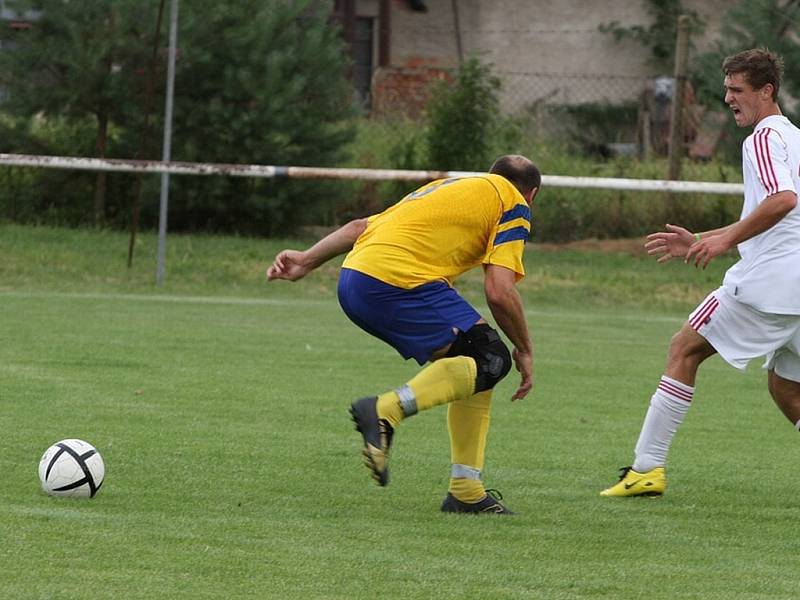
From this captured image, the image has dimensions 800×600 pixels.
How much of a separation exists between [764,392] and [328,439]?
4149 millimetres

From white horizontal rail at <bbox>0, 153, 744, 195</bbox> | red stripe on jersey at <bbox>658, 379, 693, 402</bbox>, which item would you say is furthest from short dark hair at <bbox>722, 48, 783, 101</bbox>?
white horizontal rail at <bbox>0, 153, 744, 195</bbox>

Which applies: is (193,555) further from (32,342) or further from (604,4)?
(604,4)

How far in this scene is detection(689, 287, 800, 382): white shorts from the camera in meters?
6.92

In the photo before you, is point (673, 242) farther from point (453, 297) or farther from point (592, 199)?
point (592, 199)

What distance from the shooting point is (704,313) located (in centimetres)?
705

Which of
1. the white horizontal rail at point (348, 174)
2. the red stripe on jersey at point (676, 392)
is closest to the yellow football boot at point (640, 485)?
the red stripe on jersey at point (676, 392)

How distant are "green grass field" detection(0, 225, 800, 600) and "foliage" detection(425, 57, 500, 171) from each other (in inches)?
210

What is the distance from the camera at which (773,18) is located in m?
20.9

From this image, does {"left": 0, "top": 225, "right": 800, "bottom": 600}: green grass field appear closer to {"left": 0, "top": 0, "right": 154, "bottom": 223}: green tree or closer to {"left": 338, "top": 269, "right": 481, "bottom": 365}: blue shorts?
{"left": 338, "top": 269, "right": 481, "bottom": 365}: blue shorts

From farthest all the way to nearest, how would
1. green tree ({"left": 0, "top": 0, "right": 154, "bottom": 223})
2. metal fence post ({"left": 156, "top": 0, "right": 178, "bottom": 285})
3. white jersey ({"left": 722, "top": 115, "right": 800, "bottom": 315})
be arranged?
1. green tree ({"left": 0, "top": 0, "right": 154, "bottom": 223})
2. metal fence post ({"left": 156, "top": 0, "right": 178, "bottom": 285})
3. white jersey ({"left": 722, "top": 115, "right": 800, "bottom": 315})

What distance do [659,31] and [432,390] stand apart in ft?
87.6

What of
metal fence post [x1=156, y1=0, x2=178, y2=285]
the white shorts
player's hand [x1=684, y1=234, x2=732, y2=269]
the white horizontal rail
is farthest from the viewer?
metal fence post [x1=156, y1=0, x2=178, y2=285]

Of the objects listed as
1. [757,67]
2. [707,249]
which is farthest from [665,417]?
[757,67]

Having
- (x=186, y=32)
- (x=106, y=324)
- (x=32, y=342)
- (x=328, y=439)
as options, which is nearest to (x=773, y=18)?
(x=186, y=32)
